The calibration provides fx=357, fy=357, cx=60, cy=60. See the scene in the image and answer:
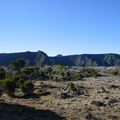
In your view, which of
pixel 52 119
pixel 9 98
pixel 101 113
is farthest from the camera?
pixel 9 98

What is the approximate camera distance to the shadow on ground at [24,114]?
30716 mm

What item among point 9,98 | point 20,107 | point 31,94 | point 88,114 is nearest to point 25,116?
point 20,107

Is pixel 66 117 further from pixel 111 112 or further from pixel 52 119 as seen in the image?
pixel 111 112

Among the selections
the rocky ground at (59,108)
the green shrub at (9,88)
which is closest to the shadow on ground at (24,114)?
the rocky ground at (59,108)

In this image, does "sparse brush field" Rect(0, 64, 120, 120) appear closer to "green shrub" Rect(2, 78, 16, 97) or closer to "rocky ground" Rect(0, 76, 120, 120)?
"rocky ground" Rect(0, 76, 120, 120)

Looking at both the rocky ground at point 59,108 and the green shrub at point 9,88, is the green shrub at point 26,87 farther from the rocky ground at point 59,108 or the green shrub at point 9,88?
the rocky ground at point 59,108

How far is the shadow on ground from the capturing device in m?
30.7

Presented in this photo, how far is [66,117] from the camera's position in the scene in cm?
3136

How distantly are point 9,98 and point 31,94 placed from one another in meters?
4.00

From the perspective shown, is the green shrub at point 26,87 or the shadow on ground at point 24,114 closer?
the shadow on ground at point 24,114

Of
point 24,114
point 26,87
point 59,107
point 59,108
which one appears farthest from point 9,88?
point 24,114

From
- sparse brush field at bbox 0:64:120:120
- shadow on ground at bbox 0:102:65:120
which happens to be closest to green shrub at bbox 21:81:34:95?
sparse brush field at bbox 0:64:120:120

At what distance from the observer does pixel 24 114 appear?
104ft

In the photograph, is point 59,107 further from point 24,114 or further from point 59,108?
point 24,114
